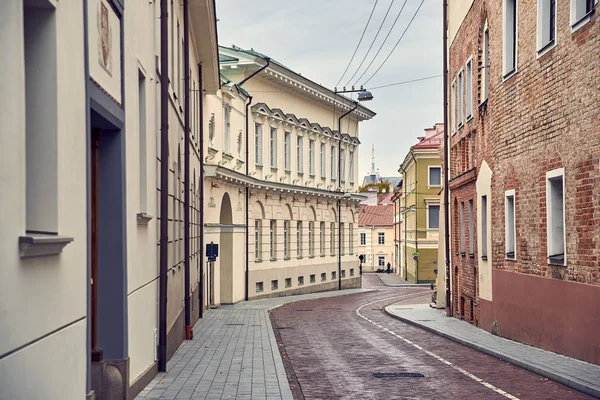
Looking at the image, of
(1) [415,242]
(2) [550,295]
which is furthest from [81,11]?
(1) [415,242]

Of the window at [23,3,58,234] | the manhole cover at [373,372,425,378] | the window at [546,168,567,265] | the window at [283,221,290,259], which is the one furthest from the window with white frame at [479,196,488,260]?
the window at [283,221,290,259]

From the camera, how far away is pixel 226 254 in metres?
36.9

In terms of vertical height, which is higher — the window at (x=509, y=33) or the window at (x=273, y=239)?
the window at (x=509, y=33)

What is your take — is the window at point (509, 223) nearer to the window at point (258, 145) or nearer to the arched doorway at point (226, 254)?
the arched doorway at point (226, 254)

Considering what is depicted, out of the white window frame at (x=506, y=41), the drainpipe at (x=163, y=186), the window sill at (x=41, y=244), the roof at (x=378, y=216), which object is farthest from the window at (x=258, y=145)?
the roof at (x=378, y=216)

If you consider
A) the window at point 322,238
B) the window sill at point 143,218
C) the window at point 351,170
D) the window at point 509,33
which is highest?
the window at point 509,33

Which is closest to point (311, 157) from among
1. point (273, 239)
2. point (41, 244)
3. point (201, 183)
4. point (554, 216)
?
point (273, 239)

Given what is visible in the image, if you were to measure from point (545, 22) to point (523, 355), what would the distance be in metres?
6.72

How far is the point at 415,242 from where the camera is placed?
7244cm

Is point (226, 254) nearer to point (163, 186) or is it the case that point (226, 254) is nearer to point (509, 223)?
point (509, 223)

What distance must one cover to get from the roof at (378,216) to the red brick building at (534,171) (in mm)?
83970

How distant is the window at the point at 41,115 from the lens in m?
6.31

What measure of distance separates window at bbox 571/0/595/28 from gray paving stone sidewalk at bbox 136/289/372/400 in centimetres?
789

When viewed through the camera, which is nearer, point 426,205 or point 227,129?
point 227,129
